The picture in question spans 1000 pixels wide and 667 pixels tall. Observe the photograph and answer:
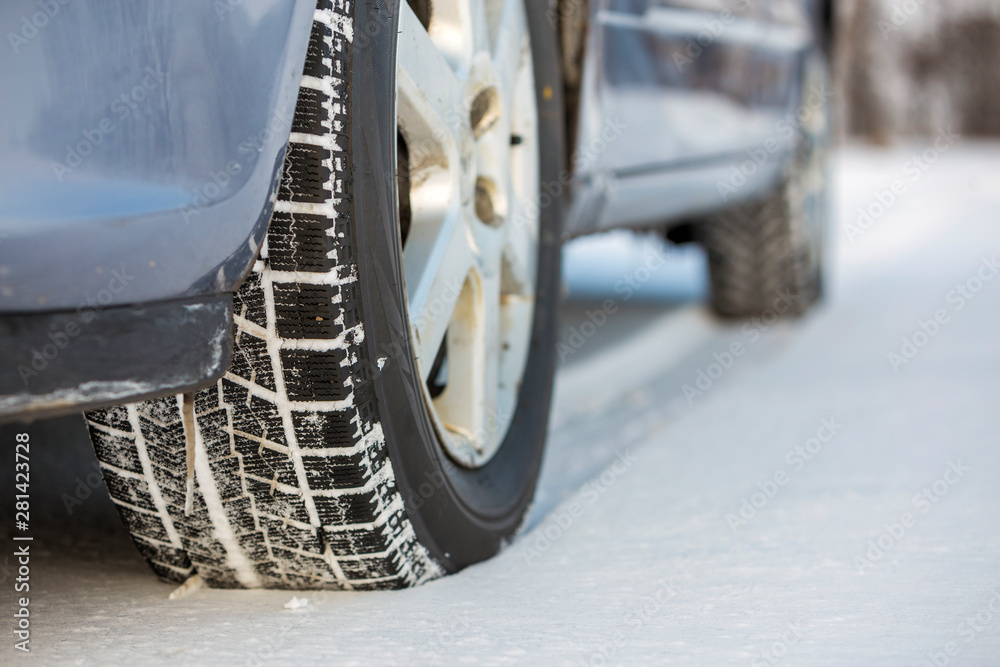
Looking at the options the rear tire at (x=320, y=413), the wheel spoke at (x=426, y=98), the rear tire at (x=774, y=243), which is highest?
the wheel spoke at (x=426, y=98)

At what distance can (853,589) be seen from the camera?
125cm

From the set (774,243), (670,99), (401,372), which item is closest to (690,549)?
(401,372)

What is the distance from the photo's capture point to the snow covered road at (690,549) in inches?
43.5

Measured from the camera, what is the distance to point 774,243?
3.53 m

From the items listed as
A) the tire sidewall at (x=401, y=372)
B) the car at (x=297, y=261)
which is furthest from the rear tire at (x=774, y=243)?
the tire sidewall at (x=401, y=372)

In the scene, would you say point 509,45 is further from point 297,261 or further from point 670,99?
point 670,99

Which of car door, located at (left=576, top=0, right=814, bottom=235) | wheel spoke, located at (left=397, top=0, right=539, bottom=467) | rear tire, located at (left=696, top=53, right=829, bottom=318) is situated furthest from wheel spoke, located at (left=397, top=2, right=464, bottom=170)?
rear tire, located at (left=696, top=53, right=829, bottom=318)

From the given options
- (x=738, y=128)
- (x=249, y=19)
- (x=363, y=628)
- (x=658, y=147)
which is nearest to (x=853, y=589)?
(x=363, y=628)

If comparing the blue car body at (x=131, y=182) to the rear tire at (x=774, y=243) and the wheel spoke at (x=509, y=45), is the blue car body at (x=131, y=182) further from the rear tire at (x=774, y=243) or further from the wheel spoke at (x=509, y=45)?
the rear tire at (x=774, y=243)

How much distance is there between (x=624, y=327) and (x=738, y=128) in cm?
110

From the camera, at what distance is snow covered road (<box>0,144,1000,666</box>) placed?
110 cm

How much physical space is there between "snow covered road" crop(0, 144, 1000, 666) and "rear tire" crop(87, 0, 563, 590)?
78 millimetres

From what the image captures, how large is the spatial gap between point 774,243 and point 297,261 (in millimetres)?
2781

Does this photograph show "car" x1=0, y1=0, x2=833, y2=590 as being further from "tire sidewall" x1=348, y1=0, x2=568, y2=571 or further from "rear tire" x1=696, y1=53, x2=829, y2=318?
"rear tire" x1=696, y1=53, x2=829, y2=318
